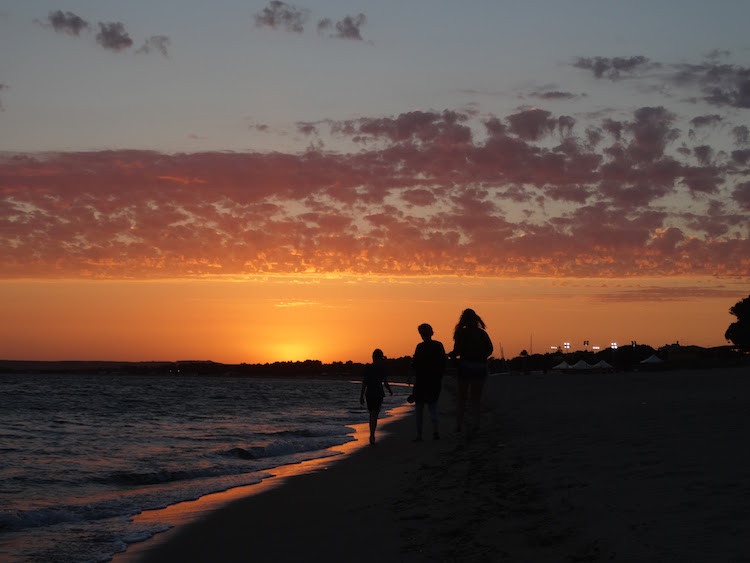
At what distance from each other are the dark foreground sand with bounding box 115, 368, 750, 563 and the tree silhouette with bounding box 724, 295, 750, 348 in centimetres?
10157

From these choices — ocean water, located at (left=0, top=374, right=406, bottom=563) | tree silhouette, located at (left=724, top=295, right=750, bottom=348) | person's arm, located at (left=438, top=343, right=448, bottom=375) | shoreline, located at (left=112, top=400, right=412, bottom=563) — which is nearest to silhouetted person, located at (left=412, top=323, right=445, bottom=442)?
person's arm, located at (left=438, top=343, right=448, bottom=375)

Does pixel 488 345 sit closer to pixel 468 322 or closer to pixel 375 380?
pixel 468 322

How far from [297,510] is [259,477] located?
4699 mm

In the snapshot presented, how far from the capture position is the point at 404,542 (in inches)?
271

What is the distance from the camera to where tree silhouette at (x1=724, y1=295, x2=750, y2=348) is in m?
105

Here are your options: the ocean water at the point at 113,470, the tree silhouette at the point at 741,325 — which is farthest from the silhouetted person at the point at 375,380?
the tree silhouette at the point at 741,325

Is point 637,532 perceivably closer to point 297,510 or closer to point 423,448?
point 297,510

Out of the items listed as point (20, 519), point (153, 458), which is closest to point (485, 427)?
point (153, 458)

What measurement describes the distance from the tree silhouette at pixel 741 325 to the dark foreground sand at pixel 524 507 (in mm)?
101570

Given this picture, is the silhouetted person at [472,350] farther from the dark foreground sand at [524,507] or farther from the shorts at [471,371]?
the dark foreground sand at [524,507]

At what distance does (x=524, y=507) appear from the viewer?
7.19m

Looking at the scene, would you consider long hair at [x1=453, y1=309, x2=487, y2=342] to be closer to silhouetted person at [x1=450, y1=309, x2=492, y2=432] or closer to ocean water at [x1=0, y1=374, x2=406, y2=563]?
silhouetted person at [x1=450, y1=309, x2=492, y2=432]

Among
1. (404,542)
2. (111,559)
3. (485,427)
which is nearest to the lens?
(404,542)

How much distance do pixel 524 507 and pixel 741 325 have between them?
110374mm
